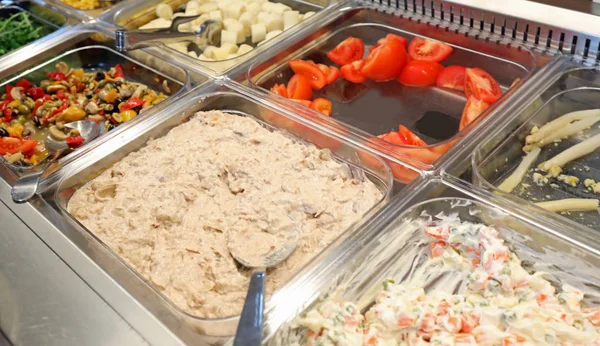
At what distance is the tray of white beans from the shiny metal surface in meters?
1.24

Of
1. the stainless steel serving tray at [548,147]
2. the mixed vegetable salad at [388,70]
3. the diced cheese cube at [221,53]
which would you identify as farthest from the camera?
the diced cheese cube at [221,53]

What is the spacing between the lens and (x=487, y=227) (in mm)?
1514

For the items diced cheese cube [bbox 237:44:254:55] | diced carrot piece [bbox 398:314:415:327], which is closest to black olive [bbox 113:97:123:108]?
diced cheese cube [bbox 237:44:254:55]

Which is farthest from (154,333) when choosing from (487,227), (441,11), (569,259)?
(441,11)

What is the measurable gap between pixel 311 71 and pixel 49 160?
1.12m

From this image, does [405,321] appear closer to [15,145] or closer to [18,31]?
[15,145]

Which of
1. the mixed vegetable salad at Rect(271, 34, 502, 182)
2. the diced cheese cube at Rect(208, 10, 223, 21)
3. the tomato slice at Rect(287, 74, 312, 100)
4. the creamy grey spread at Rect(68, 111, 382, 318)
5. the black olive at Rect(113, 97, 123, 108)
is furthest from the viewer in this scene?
the diced cheese cube at Rect(208, 10, 223, 21)

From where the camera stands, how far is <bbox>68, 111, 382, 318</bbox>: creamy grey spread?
153cm

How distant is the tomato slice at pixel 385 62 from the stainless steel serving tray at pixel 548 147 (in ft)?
2.05

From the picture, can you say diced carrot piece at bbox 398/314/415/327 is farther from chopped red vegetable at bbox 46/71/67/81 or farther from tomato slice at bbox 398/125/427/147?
chopped red vegetable at bbox 46/71/67/81

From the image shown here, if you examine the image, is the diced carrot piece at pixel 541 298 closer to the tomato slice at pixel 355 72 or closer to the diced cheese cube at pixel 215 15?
the tomato slice at pixel 355 72

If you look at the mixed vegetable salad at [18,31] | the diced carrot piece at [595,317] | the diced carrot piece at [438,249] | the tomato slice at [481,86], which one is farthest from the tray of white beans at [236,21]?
the diced carrot piece at [595,317]

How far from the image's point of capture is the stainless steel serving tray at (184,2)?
2430mm

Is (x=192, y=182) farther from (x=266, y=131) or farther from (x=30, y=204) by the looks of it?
(x=30, y=204)
